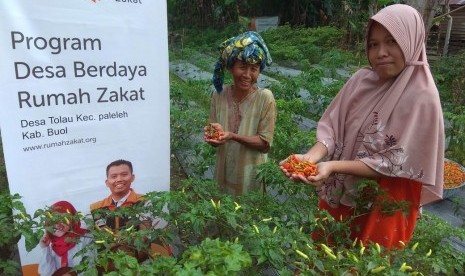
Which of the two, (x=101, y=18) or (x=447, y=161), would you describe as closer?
(x=101, y=18)

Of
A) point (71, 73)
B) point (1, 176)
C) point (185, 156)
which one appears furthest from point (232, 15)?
point (71, 73)

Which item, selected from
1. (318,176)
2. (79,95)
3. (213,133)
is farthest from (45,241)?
(318,176)

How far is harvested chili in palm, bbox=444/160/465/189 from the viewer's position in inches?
151

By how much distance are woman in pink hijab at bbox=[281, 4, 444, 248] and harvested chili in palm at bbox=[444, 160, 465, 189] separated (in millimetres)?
2324

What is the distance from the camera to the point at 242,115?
95.7 inches

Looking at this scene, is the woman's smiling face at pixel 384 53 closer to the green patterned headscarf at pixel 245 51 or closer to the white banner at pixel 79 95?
the green patterned headscarf at pixel 245 51

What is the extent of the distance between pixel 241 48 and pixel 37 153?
1199 mm

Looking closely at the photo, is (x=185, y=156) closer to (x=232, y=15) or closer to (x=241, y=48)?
(x=241, y=48)

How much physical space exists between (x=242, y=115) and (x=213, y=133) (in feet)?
0.81

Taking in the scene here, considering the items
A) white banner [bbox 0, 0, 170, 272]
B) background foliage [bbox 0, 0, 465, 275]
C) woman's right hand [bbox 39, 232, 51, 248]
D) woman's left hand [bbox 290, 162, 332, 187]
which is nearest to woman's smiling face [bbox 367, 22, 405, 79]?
woman's left hand [bbox 290, 162, 332, 187]

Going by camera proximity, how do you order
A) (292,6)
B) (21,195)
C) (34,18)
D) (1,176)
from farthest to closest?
1. (292,6)
2. (1,176)
3. (21,195)
4. (34,18)

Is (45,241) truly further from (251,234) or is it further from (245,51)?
(245,51)

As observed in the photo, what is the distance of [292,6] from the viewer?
15.6 meters

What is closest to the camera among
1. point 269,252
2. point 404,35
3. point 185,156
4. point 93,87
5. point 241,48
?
point 269,252
